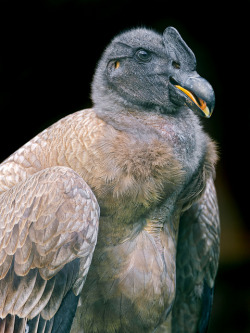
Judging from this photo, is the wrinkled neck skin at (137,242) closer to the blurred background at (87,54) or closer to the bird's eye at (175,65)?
the bird's eye at (175,65)

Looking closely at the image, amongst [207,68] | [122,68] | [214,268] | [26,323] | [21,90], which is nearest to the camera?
[26,323]

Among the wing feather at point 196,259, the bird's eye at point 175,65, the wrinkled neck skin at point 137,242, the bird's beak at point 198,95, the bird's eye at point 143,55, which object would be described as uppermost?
the bird's eye at point 143,55

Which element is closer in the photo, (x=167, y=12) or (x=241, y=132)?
(x=167, y=12)

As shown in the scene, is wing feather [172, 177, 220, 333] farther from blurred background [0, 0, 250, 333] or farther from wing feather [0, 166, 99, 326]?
blurred background [0, 0, 250, 333]

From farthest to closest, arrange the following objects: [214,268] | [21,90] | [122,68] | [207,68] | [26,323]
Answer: [207,68]
[21,90]
[214,268]
[122,68]
[26,323]

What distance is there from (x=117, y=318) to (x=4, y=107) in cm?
353

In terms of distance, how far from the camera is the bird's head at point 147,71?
12.8ft

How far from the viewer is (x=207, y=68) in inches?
300

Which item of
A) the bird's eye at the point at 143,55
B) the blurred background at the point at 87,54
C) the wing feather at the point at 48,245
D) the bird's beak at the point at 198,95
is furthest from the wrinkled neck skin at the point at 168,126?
the blurred background at the point at 87,54

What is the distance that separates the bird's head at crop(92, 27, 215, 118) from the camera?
12.8 feet

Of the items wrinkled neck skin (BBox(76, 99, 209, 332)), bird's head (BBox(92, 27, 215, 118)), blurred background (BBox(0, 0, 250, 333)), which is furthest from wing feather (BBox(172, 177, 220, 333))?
blurred background (BBox(0, 0, 250, 333))

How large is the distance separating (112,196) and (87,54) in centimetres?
352

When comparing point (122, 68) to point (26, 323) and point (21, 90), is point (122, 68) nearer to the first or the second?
point (26, 323)

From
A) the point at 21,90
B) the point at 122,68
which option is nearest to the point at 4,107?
the point at 21,90
